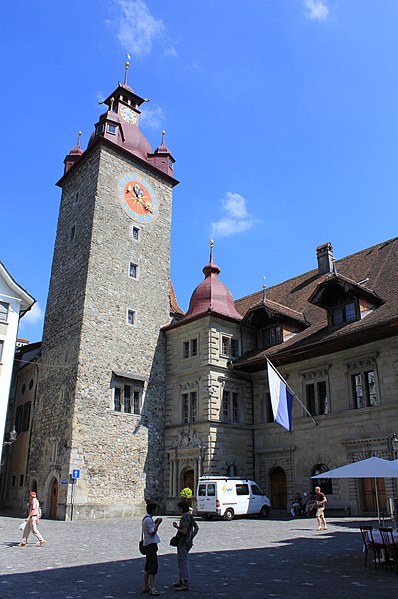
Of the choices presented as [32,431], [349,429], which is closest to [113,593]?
[349,429]

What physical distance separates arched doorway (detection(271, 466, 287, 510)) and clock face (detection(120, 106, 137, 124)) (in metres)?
25.3

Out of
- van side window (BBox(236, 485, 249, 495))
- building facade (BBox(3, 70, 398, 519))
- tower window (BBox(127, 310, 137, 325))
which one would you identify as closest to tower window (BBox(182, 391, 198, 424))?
building facade (BBox(3, 70, 398, 519))

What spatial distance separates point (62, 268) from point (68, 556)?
22679mm

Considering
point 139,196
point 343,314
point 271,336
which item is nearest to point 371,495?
point 343,314

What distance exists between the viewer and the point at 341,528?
60.2 ft

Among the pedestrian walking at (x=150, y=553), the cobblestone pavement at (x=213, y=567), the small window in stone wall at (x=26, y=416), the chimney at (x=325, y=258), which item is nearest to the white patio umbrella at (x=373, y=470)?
the cobblestone pavement at (x=213, y=567)

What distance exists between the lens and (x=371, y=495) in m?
23.1

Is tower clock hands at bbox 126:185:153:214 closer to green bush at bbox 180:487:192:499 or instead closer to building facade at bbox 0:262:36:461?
building facade at bbox 0:262:36:461

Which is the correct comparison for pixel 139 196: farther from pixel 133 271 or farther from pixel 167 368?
pixel 167 368

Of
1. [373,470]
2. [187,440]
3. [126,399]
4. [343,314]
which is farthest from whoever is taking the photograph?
[126,399]

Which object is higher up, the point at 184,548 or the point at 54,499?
the point at 54,499

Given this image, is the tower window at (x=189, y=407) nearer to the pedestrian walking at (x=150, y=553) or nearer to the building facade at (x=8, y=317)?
the building facade at (x=8, y=317)

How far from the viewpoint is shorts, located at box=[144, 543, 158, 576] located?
8.36 metres

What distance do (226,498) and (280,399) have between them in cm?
479
